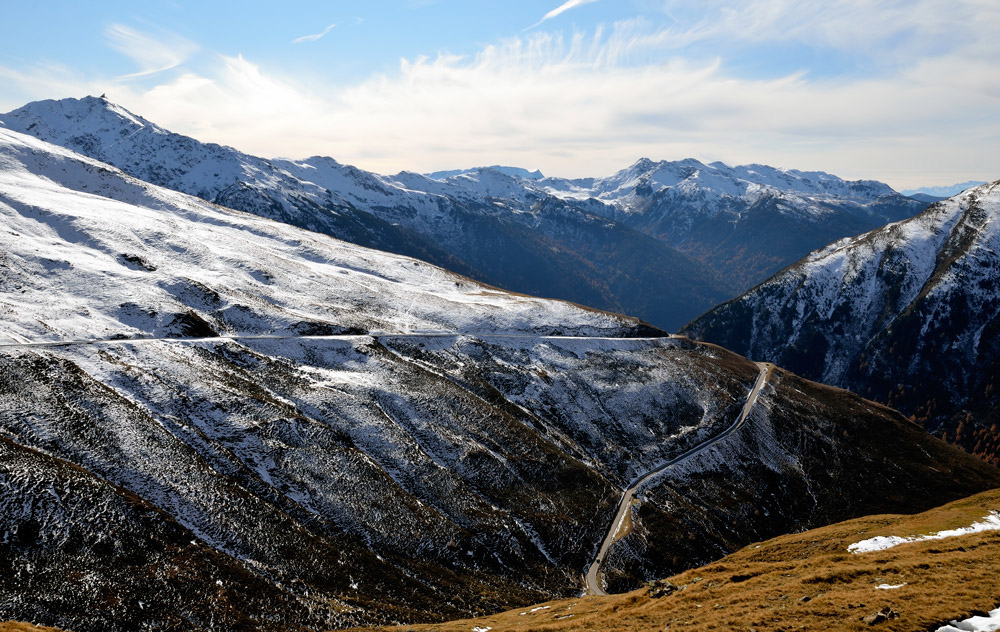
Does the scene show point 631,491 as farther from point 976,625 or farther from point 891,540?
point 976,625

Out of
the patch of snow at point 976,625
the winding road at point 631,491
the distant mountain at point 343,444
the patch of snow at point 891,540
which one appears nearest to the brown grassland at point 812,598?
the patch of snow at point 976,625

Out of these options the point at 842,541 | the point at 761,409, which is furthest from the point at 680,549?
the point at 761,409

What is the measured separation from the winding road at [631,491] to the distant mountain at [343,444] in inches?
46.2

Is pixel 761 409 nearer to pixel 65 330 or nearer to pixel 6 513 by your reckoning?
pixel 6 513

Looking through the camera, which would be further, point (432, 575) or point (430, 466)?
point (430, 466)

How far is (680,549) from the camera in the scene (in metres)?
77.1

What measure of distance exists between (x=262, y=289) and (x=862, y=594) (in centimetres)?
A: 12127

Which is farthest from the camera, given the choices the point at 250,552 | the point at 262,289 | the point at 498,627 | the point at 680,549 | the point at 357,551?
the point at 262,289

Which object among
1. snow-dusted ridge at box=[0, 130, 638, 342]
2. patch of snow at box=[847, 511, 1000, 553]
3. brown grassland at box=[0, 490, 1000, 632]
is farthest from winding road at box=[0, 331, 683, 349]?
patch of snow at box=[847, 511, 1000, 553]

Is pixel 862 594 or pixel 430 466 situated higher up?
pixel 862 594

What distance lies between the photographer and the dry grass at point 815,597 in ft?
87.2

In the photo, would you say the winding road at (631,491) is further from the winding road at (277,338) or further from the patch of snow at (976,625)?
the patch of snow at (976,625)

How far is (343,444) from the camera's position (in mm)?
76688

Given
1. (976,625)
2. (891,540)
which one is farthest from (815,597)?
(891,540)
